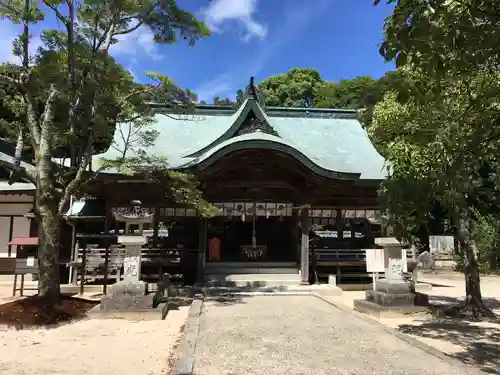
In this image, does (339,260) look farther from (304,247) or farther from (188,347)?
(188,347)

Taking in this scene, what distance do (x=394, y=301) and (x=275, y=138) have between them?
21.2ft

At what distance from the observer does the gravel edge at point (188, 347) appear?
5430 millimetres

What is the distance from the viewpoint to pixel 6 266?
16.9m

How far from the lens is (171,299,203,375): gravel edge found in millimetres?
5430

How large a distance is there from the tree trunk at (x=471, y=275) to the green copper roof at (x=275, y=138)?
16.5ft

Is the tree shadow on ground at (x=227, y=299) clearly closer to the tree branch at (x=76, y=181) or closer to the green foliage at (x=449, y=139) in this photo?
the tree branch at (x=76, y=181)

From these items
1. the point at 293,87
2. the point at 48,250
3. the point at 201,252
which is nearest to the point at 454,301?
the point at 201,252

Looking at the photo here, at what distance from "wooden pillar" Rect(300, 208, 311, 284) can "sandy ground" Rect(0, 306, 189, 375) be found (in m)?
6.57

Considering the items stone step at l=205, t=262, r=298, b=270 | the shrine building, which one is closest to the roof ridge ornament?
the shrine building

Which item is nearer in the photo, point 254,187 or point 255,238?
point 254,187

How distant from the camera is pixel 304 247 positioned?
48.6ft

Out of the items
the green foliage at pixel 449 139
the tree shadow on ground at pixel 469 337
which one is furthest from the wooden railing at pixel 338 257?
the green foliage at pixel 449 139

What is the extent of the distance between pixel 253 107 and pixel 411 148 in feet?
28.7

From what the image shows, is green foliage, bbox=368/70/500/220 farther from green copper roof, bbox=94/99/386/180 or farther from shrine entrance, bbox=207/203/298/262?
shrine entrance, bbox=207/203/298/262
